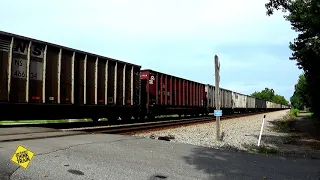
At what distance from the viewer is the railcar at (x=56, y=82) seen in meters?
12.4

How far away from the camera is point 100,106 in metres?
17.1

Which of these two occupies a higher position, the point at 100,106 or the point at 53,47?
the point at 53,47

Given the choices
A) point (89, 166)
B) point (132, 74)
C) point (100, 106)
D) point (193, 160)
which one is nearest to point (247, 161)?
point (193, 160)

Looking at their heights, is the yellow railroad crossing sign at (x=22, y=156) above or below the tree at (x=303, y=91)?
below

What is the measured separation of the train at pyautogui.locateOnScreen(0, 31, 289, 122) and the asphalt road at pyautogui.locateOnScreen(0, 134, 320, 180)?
16.1 ft

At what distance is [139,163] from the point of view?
6.49 meters

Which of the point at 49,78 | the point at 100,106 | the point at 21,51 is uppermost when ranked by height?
the point at 21,51

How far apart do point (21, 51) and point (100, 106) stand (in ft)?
17.8

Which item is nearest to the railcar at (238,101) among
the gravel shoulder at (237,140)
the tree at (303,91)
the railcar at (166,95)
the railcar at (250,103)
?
the railcar at (250,103)

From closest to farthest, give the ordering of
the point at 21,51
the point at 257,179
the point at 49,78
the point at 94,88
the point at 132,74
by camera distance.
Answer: the point at 257,179 < the point at 21,51 < the point at 49,78 < the point at 94,88 < the point at 132,74

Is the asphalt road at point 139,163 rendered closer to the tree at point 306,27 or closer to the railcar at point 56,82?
the railcar at point 56,82

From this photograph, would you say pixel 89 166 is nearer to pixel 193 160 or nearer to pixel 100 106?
pixel 193 160

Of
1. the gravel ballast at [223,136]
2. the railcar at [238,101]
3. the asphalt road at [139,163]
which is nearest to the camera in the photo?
the asphalt road at [139,163]

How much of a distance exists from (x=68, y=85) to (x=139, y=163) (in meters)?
9.48
